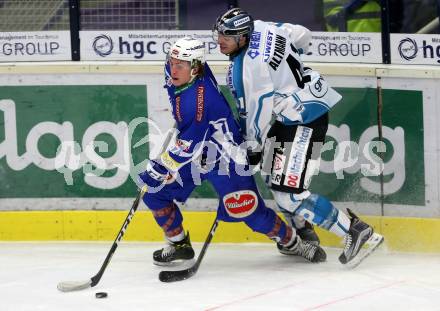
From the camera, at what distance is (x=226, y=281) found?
212 inches

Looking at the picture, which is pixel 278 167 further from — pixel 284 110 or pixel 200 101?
pixel 200 101

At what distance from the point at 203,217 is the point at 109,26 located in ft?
4.44

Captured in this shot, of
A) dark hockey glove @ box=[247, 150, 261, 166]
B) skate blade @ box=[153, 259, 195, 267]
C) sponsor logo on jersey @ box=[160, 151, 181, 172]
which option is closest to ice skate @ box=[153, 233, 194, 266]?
skate blade @ box=[153, 259, 195, 267]

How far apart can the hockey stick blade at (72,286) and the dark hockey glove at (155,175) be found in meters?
0.68

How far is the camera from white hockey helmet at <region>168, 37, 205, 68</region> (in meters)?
5.34

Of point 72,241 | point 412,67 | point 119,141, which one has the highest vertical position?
point 412,67

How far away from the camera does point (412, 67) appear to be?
5.99 meters

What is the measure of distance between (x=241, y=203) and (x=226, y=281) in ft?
1.42

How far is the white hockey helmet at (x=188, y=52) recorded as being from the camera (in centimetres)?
534

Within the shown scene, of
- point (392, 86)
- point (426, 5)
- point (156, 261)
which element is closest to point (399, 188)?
point (392, 86)

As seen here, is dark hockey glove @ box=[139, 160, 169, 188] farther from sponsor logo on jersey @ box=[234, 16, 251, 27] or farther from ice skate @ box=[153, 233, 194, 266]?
sponsor logo on jersey @ box=[234, 16, 251, 27]

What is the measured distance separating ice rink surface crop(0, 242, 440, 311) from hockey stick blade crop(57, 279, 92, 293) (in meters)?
0.03

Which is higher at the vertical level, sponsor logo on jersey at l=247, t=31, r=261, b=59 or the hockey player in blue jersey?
sponsor logo on jersey at l=247, t=31, r=261, b=59

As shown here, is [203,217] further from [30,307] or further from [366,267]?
[30,307]
